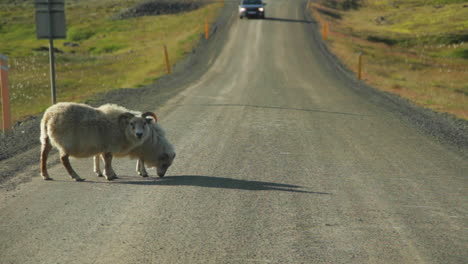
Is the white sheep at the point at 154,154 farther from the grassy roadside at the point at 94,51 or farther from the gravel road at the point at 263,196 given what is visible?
the grassy roadside at the point at 94,51

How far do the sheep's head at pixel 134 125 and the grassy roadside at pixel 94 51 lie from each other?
13404 millimetres

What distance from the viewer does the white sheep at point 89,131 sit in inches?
373

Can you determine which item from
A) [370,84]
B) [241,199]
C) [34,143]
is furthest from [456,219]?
[370,84]

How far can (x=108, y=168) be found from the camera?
32.6ft

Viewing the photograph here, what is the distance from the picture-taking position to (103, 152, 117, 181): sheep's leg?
9.88 metres

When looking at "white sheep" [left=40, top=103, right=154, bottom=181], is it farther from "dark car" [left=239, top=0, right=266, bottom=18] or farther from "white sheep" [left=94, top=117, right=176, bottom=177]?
"dark car" [left=239, top=0, right=266, bottom=18]

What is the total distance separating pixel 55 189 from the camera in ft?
30.6

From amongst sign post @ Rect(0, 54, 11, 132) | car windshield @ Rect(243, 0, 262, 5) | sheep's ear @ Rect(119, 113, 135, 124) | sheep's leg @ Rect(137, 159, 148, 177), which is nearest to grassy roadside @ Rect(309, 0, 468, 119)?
car windshield @ Rect(243, 0, 262, 5)

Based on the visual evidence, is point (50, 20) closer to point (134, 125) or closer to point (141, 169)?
point (141, 169)

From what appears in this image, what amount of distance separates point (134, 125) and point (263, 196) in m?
2.60

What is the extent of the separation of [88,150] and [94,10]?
3444 inches

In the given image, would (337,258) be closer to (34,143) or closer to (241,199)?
(241,199)

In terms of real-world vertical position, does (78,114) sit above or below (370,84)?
above

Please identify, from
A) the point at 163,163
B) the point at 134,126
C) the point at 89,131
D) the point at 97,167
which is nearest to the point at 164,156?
the point at 163,163
